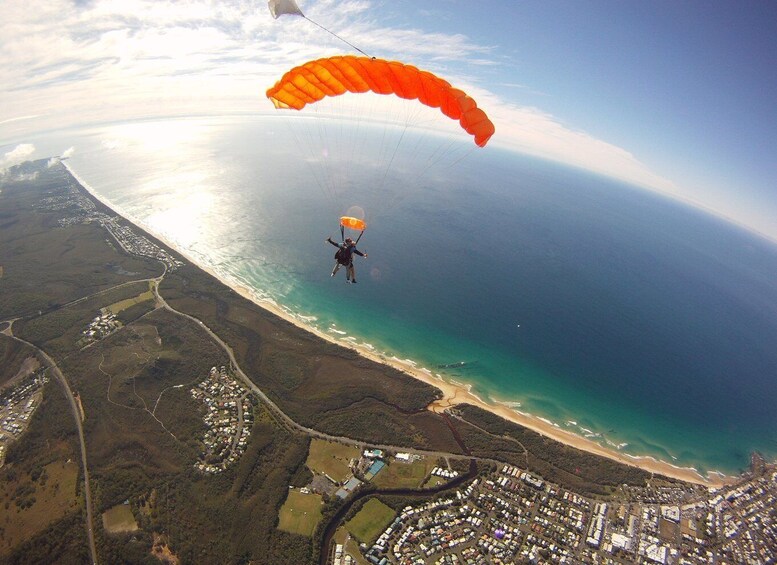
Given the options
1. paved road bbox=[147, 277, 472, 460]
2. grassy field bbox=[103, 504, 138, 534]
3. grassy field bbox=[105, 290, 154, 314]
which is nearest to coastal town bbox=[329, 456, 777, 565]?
paved road bbox=[147, 277, 472, 460]

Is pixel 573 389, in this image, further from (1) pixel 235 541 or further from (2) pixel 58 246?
(2) pixel 58 246

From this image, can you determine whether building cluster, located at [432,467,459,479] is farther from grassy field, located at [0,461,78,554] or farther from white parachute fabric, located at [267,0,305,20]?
white parachute fabric, located at [267,0,305,20]

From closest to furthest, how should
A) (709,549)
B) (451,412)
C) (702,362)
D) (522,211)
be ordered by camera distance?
(709,549), (451,412), (702,362), (522,211)

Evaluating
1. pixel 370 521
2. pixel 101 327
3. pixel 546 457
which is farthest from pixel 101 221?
pixel 546 457

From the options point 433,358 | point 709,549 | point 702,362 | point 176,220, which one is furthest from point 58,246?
point 702,362

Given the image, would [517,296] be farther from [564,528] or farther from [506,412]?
[564,528]

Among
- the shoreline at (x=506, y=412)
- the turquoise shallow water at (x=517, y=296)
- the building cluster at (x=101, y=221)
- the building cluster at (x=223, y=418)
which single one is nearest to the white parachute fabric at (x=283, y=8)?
the building cluster at (x=223, y=418)

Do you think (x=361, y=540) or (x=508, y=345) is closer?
(x=361, y=540)

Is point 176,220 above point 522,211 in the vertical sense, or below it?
above
